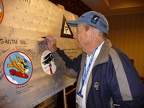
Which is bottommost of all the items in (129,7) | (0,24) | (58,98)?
(58,98)

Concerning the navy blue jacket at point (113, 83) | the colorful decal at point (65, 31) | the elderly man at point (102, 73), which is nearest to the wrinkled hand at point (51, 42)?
the elderly man at point (102, 73)

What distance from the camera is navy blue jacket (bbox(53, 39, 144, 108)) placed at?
0.85 m

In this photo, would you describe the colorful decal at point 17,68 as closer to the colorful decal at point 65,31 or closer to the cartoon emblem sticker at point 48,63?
the cartoon emblem sticker at point 48,63

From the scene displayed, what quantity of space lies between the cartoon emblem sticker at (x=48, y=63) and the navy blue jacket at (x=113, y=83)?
1.09ft

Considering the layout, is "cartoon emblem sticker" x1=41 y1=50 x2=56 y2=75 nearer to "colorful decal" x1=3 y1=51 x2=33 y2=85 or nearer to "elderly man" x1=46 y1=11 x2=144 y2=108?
"elderly man" x1=46 y1=11 x2=144 y2=108

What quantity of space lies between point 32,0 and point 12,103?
2.17ft

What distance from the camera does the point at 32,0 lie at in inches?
36.1

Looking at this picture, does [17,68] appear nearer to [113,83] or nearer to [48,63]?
[48,63]

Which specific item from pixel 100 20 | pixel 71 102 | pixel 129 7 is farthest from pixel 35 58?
pixel 129 7

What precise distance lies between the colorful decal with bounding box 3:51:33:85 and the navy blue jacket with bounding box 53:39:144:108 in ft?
1.45

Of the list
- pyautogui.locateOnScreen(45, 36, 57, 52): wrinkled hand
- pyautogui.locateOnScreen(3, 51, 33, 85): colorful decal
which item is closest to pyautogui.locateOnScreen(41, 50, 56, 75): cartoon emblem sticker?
pyautogui.locateOnScreen(45, 36, 57, 52): wrinkled hand

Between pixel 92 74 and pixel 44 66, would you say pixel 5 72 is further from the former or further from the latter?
pixel 92 74

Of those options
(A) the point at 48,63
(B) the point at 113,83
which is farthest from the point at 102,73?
(A) the point at 48,63

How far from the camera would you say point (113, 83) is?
90 centimetres
